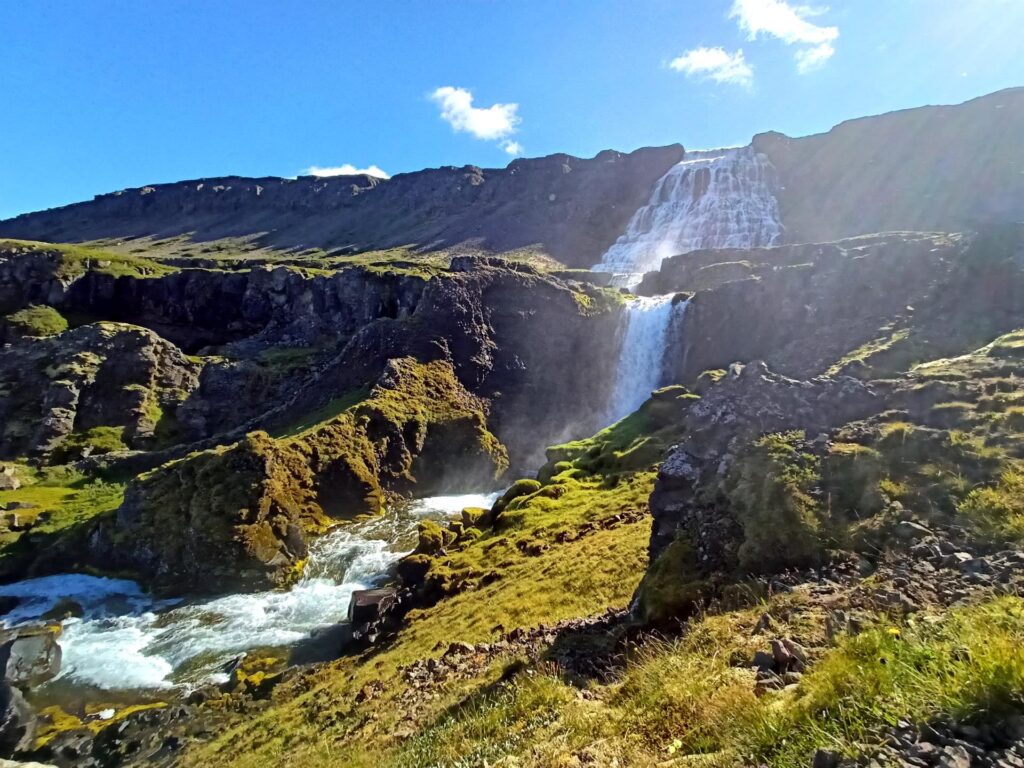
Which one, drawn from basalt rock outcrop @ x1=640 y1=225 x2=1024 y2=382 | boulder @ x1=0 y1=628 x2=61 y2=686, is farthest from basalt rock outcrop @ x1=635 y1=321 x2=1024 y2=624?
boulder @ x1=0 y1=628 x2=61 y2=686

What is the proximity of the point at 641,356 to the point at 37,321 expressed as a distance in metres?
98.1

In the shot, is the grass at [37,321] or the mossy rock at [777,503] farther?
the grass at [37,321]

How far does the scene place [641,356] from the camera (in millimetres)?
59312

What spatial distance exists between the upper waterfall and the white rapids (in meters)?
99.3

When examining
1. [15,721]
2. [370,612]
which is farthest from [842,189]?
[15,721]

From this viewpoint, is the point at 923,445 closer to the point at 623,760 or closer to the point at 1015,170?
the point at 623,760

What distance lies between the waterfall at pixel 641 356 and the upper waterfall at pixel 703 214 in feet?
203

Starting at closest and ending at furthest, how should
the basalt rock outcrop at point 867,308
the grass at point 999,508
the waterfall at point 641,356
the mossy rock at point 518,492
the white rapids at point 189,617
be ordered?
the grass at point 999,508
the white rapids at point 189,617
the mossy rock at point 518,492
the basalt rock outcrop at point 867,308
the waterfall at point 641,356

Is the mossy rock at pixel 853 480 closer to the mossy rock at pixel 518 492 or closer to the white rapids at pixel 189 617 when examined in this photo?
the white rapids at pixel 189 617

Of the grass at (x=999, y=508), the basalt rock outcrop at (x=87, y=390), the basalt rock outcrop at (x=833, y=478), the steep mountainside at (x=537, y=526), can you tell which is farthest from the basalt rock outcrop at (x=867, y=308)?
the basalt rock outcrop at (x=87, y=390)

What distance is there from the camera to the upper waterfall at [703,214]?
138750 millimetres

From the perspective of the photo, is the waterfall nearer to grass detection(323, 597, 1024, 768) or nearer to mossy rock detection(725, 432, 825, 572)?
mossy rock detection(725, 432, 825, 572)

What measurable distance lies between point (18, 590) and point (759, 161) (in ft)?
611

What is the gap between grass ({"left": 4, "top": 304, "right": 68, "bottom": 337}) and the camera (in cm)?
8838
